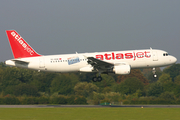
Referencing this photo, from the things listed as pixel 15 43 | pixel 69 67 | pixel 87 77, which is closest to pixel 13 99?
pixel 15 43

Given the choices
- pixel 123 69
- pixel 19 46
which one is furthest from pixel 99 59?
pixel 19 46

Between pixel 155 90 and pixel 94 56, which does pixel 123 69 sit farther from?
pixel 155 90

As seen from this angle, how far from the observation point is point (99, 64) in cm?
4606

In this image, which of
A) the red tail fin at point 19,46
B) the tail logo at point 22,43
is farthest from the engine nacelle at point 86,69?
the tail logo at point 22,43

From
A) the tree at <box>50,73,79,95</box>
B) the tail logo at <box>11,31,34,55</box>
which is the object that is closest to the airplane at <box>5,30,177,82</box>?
the tail logo at <box>11,31,34,55</box>

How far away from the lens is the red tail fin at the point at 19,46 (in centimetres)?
4891

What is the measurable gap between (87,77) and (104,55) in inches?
2471

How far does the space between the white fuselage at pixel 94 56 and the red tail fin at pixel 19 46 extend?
132 cm

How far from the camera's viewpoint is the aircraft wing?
4488 centimetres

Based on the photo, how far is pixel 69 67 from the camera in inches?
1858

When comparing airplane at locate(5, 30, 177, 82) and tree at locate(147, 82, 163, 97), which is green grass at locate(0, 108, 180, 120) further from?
tree at locate(147, 82, 163, 97)

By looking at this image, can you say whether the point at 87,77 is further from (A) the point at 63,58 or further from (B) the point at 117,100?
(A) the point at 63,58

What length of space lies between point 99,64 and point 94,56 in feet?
5.42

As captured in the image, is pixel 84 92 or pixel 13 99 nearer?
pixel 13 99
